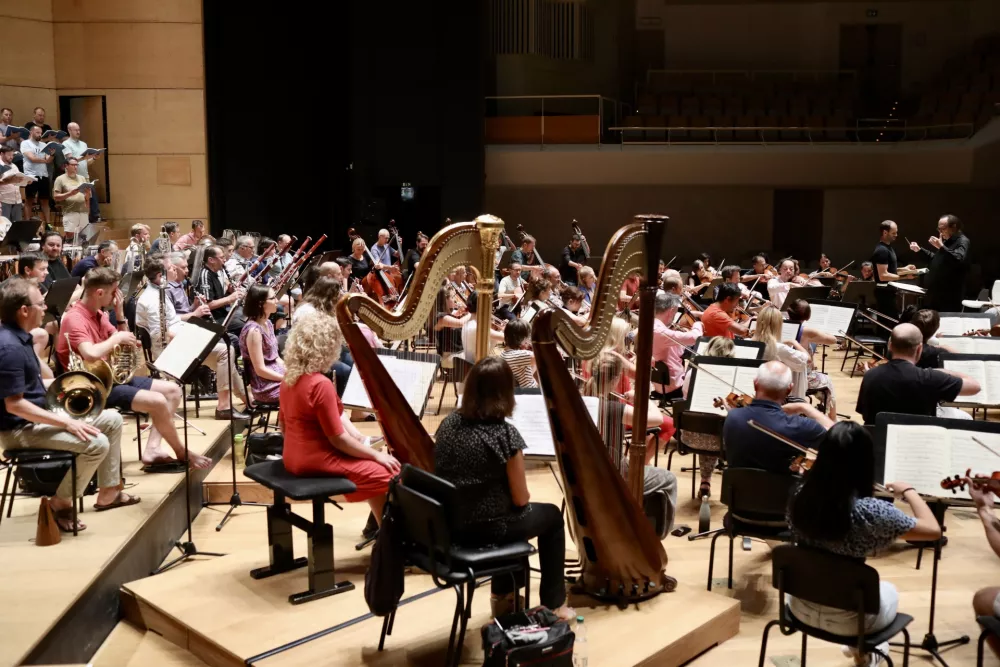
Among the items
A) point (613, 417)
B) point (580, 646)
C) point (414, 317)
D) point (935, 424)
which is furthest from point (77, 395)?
point (935, 424)

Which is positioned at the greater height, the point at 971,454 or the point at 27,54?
the point at 27,54

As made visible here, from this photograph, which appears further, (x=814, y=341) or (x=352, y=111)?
(x=352, y=111)

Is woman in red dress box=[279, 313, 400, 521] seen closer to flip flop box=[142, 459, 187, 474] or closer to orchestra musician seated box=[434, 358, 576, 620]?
orchestra musician seated box=[434, 358, 576, 620]

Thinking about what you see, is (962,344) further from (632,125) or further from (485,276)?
(632,125)

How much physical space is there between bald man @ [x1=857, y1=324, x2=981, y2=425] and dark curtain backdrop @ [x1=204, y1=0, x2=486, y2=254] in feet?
31.7

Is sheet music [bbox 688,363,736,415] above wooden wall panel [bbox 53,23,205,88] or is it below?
below

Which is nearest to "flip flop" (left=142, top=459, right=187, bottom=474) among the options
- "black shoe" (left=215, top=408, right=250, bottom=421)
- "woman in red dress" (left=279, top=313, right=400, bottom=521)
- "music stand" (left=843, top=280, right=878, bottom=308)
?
"black shoe" (left=215, top=408, right=250, bottom=421)

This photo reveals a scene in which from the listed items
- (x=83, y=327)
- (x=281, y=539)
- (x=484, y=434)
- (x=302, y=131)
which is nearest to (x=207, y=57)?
(x=302, y=131)

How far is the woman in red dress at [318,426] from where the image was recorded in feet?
13.2

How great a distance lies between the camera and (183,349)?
4.84 metres

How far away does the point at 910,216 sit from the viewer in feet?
54.0

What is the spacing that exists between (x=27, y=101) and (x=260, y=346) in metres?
8.78

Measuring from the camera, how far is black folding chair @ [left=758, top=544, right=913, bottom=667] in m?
3.08

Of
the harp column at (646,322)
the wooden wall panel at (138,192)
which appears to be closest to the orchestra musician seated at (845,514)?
the harp column at (646,322)
